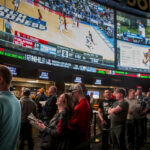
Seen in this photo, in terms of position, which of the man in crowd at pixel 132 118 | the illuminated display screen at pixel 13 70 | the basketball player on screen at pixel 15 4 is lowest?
the man in crowd at pixel 132 118

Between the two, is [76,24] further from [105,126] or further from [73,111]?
[73,111]

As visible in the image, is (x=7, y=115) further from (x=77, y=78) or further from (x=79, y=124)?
(x=77, y=78)

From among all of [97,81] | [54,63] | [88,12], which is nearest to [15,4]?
[54,63]

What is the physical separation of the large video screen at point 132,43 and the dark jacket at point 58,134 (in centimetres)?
941

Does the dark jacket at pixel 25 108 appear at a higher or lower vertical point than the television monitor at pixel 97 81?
lower

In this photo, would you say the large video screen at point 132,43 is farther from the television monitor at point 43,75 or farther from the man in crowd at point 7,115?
the man in crowd at point 7,115

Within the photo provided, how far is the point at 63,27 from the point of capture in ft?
28.2

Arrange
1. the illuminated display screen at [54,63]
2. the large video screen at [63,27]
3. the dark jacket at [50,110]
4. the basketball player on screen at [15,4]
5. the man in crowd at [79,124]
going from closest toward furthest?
1. the man in crowd at [79,124]
2. the dark jacket at [50,110]
3. the illuminated display screen at [54,63]
4. the basketball player on screen at [15,4]
5. the large video screen at [63,27]

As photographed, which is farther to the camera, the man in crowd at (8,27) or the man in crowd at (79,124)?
the man in crowd at (8,27)

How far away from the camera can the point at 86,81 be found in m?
9.22

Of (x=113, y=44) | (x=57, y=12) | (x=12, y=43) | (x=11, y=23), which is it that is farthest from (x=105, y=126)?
(x=113, y=44)

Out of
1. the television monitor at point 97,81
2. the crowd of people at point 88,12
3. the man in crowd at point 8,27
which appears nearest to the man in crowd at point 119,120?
the man in crowd at point 8,27

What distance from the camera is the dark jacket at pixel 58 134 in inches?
82.1

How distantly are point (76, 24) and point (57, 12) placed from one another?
1239 millimetres
